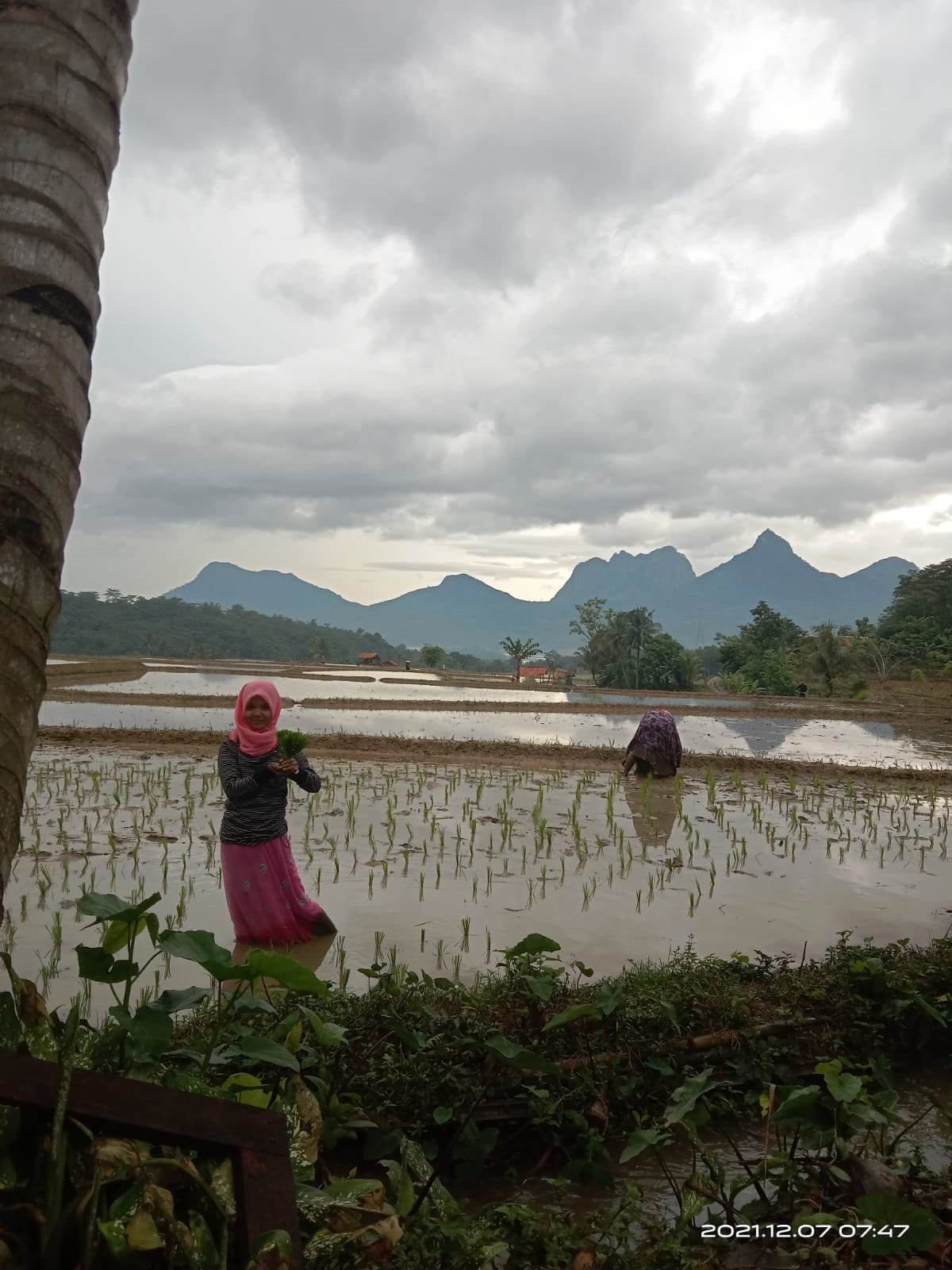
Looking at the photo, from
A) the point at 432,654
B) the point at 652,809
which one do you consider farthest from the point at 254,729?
the point at 432,654

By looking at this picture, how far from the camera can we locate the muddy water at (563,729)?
14648mm

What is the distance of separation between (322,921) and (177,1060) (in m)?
2.72

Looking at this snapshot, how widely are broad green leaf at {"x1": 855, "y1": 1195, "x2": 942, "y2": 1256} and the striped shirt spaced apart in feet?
10.4

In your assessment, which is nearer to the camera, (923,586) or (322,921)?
(322,921)

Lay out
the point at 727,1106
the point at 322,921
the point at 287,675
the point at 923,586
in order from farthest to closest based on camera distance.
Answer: the point at 923,586
the point at 287,675
the point at 322,921
the point at 727,1106

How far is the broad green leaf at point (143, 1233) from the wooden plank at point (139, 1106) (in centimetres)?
10

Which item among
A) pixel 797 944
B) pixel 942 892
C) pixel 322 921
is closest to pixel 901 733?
pixel 942 892

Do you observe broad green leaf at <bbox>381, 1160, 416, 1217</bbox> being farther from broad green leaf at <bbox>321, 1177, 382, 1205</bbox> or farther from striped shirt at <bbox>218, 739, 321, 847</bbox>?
striped shirt at <bbox>218, 739, 321, 847</bbox>

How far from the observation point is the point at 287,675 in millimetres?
33156

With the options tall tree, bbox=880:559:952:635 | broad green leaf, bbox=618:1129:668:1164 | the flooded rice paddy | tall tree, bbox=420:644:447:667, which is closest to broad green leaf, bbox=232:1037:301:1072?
broad green leaf, bbox=618:1129:668:1164

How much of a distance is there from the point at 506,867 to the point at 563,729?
11662 mm

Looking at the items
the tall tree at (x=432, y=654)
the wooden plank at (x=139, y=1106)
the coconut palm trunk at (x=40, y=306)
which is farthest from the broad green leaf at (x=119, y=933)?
the tall tree at (x=432, y=654)

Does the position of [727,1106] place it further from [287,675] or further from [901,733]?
[287,675]

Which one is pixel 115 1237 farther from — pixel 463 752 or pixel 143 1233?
pixel 463 752
